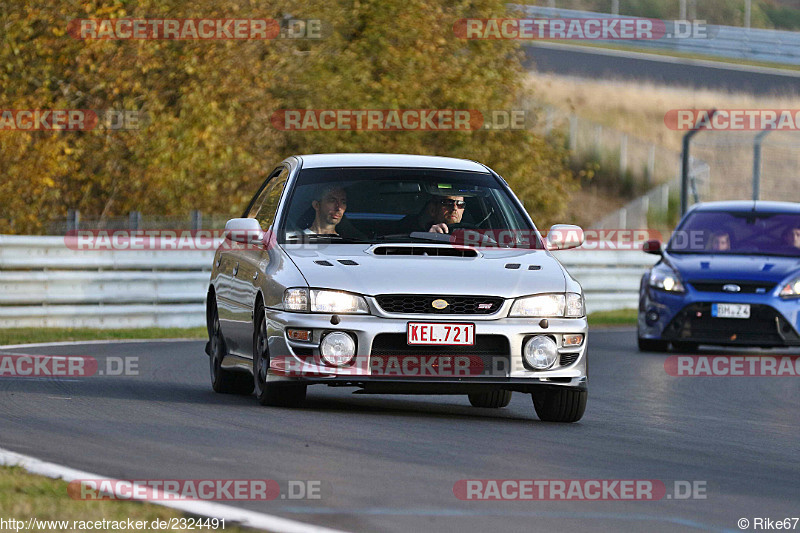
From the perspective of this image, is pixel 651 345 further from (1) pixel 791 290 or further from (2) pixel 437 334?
(2) pixel 437 334

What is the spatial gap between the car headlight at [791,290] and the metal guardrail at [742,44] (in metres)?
40.3

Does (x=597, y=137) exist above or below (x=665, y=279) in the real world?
above

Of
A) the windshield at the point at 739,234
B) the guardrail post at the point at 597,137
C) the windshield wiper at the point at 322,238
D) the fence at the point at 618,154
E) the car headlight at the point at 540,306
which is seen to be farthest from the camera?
Answer: the guardrail post at the point at 597,137

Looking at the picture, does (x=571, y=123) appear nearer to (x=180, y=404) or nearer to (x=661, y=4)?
(x=661, y=4)

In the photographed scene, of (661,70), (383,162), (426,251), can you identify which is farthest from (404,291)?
(661,70)

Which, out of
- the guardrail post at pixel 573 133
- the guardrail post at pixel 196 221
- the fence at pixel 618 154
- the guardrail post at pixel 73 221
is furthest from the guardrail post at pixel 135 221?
the guardrail post at pixel 573 133

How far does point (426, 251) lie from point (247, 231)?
1.19m

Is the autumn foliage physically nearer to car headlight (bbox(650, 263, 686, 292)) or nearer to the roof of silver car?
car headlight (bbox(650, 263, 686, 292))

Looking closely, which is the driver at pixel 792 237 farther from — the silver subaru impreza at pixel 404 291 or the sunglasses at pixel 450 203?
the sunglasses at pixel 450 203

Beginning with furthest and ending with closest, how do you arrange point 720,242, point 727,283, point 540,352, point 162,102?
point 162,102 < point 720,242 < point 727,283 < point 540,352

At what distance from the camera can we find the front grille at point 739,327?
17.2 metres

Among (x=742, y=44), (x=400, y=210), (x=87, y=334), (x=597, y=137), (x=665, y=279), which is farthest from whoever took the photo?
(x=742, y=44)

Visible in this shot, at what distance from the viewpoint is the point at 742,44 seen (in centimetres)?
5869

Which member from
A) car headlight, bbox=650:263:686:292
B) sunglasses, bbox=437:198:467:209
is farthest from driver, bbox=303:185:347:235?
car headlight, bbox=650:263:686:292
